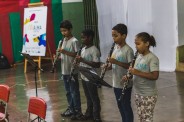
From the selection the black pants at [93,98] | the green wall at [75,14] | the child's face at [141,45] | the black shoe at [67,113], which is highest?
the green wall at [75,14]

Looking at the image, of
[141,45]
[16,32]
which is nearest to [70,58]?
[141,45]

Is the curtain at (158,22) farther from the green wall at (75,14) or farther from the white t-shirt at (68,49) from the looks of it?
the white t-shirt at (68,49)

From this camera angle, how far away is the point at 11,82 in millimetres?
9758

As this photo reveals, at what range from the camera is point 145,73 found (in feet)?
13.8

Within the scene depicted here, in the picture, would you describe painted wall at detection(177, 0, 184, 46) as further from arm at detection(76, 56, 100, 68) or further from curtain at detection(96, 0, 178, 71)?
arm at detection(76, 56, 100, 68)

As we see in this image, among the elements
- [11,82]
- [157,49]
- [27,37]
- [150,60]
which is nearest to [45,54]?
[27,37]

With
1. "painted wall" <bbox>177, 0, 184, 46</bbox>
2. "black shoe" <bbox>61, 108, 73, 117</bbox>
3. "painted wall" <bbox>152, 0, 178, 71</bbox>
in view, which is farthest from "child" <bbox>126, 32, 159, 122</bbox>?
"painted wall" <bbox>177, 0, 184, 46</bbox>

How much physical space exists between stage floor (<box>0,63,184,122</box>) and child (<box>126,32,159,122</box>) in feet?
5.27

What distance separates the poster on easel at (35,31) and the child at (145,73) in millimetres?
6894

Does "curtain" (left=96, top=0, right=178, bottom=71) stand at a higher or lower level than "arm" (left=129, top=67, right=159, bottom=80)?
higher

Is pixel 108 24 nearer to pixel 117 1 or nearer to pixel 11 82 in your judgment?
pixel 117 1

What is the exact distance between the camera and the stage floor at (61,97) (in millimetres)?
6219

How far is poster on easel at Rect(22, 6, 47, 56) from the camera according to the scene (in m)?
10.9

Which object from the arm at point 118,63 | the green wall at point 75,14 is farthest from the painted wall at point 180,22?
the arm at point 118,63
